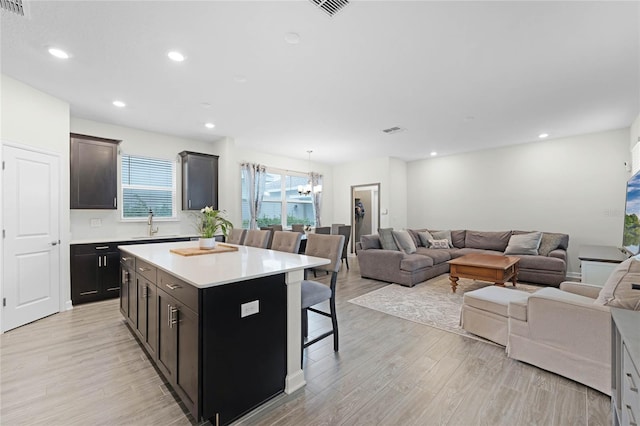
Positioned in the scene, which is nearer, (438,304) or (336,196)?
(438,304)

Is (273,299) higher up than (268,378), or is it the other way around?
(273,299)

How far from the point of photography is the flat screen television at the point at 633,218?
134 inches

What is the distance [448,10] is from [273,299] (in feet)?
8.12

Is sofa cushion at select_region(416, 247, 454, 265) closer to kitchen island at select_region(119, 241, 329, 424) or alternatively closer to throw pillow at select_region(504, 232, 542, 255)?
throw pillow at select_region(504, 232, 542, 255)

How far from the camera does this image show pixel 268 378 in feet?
5.89

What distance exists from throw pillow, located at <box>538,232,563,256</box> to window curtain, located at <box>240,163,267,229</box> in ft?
19.0

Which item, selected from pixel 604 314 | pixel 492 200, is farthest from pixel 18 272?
pixel 492 200

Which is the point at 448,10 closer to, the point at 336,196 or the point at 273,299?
the point at 273,299

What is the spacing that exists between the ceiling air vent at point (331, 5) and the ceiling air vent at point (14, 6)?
2.16 m

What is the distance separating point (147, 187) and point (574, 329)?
6029 millimetres

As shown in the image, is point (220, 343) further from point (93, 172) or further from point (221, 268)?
point (93, 172)

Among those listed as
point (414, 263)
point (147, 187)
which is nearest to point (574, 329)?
point (414, 263)

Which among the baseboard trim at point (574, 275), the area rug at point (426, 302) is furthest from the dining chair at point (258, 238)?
the baseboard trim at point (574, 275)

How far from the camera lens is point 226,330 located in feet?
5.19
